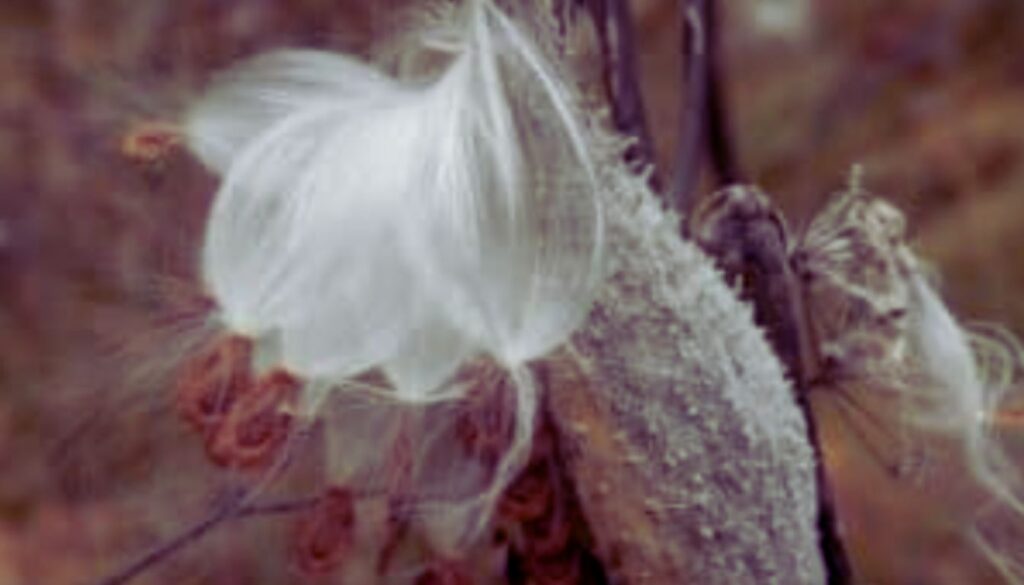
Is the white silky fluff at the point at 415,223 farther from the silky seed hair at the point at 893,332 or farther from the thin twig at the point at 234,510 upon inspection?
the silky seed hair at the point at 893,332

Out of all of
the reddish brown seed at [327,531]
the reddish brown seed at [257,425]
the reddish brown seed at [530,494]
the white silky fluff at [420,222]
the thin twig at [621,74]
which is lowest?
the reddish brown seed at [327,531]

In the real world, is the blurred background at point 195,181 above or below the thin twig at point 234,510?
above

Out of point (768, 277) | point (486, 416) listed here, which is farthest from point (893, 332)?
point (486, 416)

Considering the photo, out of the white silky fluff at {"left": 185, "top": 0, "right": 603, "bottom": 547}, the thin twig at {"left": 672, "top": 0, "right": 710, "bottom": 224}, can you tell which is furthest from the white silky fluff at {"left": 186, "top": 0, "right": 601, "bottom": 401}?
the thin twig at {"left": 672, "top": 0, "right": 710, "bottom": 224}

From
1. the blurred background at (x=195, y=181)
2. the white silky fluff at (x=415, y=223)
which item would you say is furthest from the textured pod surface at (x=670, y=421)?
the blurred background at (x=195, y=181)

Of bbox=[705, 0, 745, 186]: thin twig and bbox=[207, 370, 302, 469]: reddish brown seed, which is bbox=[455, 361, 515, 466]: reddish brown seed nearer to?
bbox=[207, 370, 302, 469]: reddish brown seed
